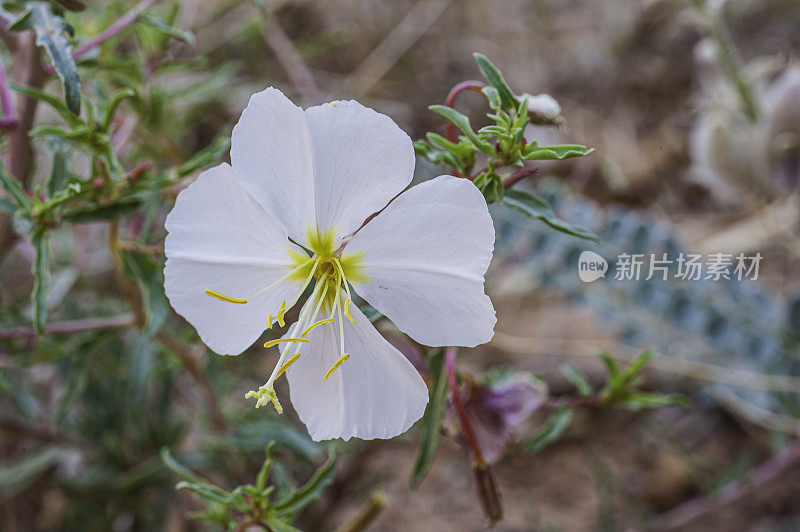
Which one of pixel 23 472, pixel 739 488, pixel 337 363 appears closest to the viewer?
pixel 337 363

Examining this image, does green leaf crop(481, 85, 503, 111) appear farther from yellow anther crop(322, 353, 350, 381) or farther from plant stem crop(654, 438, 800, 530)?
plant stem crop(654, 438, 800, 530)

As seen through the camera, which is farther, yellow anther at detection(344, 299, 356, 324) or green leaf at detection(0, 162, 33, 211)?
green leaf at detection(0, 162, 33, 211)

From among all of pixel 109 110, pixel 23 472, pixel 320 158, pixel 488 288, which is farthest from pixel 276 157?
pixel 488 288

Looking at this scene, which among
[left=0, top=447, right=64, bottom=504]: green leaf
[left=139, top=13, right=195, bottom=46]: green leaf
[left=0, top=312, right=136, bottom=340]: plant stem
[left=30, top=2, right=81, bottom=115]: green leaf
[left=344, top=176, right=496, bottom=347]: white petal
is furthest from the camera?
[left=0, top=447, right=64, bottom=504]: green leaf

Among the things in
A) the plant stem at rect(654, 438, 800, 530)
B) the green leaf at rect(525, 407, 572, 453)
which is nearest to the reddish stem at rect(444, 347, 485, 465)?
the green leaf at rect(525, 407, 572, 453)

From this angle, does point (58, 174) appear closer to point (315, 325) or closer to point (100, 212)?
point (100, 212)

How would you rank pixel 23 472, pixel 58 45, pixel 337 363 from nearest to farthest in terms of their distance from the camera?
1. pixel 337 363
2. pixel 58 45
3. pixel 23 472

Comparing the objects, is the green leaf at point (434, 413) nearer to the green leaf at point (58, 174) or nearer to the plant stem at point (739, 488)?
the green leaf at point (58, 174)
